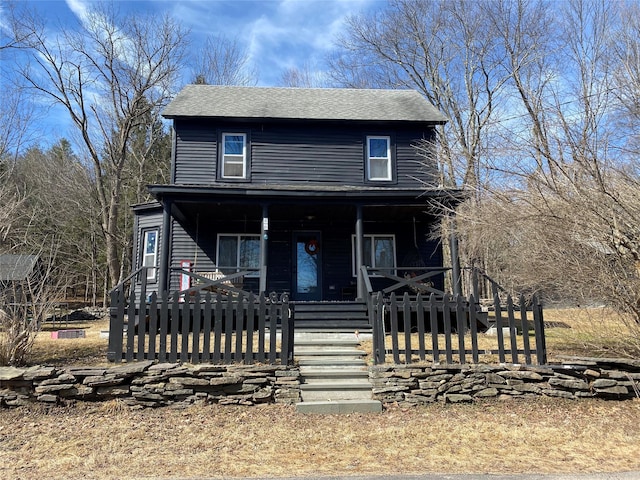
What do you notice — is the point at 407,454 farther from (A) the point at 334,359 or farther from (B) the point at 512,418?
(A) the point at 334,359

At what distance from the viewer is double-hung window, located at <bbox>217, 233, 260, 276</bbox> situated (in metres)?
13.6

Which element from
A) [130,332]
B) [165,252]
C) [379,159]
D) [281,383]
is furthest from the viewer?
[379,159]

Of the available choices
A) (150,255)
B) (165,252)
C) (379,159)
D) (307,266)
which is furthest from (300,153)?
(150,255)

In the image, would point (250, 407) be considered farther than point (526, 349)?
No

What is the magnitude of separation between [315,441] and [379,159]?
34.2ft

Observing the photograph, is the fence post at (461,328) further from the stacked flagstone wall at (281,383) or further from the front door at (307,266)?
the front door at (307,266)

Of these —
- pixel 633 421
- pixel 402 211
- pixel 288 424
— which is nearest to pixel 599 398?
pixel 633 421

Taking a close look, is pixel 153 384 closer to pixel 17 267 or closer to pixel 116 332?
pixel 116 332

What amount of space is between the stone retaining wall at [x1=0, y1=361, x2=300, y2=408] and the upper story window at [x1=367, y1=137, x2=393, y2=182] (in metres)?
8.92

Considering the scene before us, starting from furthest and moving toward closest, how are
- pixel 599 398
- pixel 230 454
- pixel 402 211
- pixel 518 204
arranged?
pixel 402 211 < pixel 518 204 < pixel 599 398 < pixel 230 454

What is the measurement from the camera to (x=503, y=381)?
611 cm

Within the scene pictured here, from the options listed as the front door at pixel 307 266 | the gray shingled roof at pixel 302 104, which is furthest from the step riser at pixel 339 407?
the gray shingled roof at pixel 302 104

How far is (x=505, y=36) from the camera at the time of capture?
18.1 metres

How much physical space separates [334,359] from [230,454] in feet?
9.41
